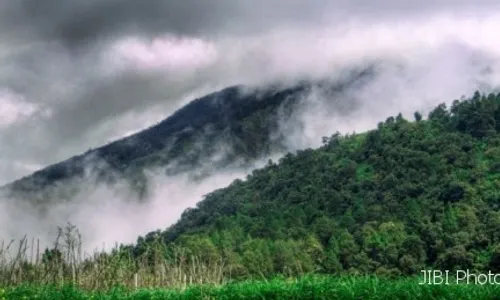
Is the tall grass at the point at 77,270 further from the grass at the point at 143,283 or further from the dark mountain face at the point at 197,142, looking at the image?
the dark mountain face at the point at 197,142

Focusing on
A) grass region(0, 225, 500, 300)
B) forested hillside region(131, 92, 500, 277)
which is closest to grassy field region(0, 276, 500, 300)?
grass region(0, 225, 500, 300)

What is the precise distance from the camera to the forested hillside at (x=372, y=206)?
42.5 metres

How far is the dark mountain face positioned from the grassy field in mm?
84549

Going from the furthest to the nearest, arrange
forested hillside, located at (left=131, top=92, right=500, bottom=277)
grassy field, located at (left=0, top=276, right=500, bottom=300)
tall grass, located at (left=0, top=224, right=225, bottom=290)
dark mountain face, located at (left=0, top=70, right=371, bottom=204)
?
dark mountain face, located at (left=0, top=70, right=371, bottom=204) → forested hillside, located at (left=131, top=92, right=500, bottom=277) → tall grass, located at (left=0, top=224, right=225, bottom=290) → grassy field, located at (left=0, top=276, right=500, bottom=300)

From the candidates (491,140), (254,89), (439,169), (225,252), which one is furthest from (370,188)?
(254,89)

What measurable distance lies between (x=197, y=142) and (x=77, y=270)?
89.2m

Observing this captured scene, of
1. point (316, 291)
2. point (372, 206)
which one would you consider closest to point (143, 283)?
point (316, 291)

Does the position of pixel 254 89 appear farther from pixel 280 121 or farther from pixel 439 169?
pixel 439 169

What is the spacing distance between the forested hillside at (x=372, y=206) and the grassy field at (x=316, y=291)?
1829 centimetres

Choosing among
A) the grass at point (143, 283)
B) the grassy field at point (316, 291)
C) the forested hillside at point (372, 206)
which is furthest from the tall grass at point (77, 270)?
the forested hillside at point (372, 206)

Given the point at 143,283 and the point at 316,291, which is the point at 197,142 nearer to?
the point at 143,283

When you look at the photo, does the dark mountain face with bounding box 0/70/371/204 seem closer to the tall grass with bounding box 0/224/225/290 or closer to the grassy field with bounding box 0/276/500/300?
the tall grass with bounding box 0/224/225/290

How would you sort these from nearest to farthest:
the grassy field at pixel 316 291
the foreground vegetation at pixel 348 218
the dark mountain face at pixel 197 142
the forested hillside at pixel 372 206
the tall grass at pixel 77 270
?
1. the grassy field at pixel 316 291
2. the tall grass at pixel 77 270
3. the foreground vegetation at pixel 348 218
4. the forested hillside at pixel 372 206
5. the dark mountain face at pixel 197 142

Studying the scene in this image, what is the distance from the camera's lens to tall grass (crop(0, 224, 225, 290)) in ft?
57.4
